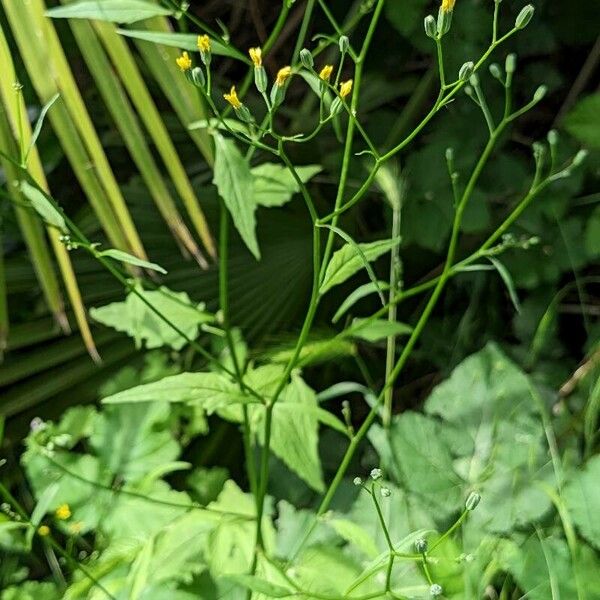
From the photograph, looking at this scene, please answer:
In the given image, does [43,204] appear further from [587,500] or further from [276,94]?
[587,500]

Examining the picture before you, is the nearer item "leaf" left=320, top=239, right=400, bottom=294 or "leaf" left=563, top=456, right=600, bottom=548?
"leaf" left=320, top=239, right=400, bottom=294

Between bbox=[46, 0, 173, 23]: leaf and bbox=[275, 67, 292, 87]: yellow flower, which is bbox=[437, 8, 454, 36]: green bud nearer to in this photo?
bbox=[275, 67, 292, 87]: yellow flower

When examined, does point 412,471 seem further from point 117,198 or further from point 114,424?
point 117,198

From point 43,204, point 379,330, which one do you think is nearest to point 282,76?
point 43,204

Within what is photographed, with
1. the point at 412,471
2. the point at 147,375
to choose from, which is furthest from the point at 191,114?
the point at 412,471

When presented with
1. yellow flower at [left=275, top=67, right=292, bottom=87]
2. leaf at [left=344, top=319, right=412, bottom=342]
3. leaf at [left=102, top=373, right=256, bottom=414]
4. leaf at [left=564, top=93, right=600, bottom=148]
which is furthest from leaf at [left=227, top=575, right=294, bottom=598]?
leaf at [left=564, top=93, right=600, bottom=148]

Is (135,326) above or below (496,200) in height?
above

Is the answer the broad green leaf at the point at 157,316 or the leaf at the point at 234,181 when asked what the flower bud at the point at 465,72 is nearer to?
the leaf at the point at 234,181

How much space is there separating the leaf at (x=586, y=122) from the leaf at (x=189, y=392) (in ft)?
2.18

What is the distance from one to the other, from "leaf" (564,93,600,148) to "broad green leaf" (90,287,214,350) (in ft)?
1.98

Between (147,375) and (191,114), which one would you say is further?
(147,375)

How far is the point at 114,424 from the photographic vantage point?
99 centimetres

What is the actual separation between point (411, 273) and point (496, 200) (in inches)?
7.3

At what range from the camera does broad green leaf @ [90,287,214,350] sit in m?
0.79
